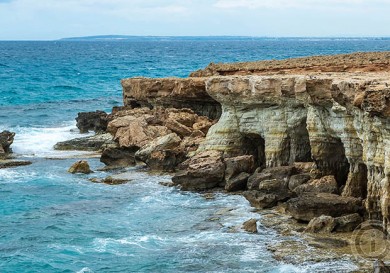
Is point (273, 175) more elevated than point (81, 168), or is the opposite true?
point (273, 175)

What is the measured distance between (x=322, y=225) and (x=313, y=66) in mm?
13994

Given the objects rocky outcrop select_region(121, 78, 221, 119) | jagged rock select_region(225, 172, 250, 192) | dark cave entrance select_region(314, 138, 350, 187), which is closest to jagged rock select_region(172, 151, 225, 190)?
jagged rock select_region(225, 172, 250, 192)

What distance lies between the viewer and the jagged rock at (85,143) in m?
41.9

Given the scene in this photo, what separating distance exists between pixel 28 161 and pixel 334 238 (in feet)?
67.2

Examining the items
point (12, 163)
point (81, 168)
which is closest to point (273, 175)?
point (81, 168)

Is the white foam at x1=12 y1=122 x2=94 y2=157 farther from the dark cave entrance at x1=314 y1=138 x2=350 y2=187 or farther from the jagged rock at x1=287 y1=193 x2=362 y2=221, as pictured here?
the jagged rock at x1=287 y1=193 x2=362 y2=221

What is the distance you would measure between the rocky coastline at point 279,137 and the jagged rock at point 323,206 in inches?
1.3

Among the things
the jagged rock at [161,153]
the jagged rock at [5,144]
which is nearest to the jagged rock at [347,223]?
the jagged rock at [161,153]

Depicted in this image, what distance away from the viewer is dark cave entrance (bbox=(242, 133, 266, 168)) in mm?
33034

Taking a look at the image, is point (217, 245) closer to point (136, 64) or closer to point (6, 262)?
point (6, 262)

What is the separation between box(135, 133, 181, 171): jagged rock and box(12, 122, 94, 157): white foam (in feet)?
23.3

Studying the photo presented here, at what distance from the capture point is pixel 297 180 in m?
28.5

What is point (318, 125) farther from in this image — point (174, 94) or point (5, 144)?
point (5, 144)

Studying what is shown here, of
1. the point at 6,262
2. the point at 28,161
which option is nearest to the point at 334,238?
the point at 6,262
